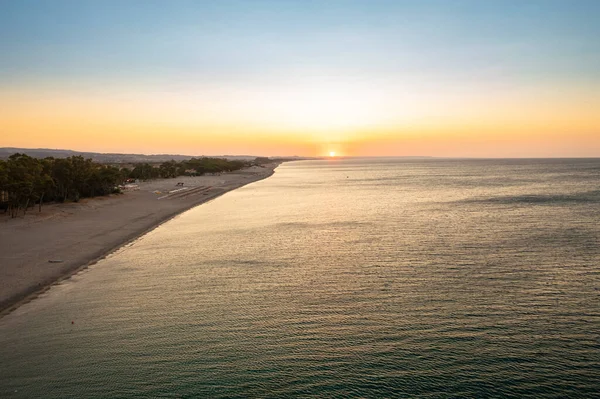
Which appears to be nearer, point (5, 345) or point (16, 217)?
point (5, 345)

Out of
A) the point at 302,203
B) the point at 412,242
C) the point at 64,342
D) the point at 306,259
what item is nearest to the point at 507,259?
the point at 412,242

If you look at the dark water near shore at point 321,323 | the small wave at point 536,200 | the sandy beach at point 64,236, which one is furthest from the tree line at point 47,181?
the small wave at point 536,200

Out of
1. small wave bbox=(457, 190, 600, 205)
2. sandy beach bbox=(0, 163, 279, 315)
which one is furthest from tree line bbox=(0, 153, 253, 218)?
small wave bbox=(457, 190, 600, 205)

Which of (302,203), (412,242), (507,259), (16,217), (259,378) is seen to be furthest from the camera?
(302,203)

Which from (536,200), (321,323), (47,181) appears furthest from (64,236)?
(536,200)

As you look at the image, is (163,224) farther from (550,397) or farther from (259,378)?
(550,397)
